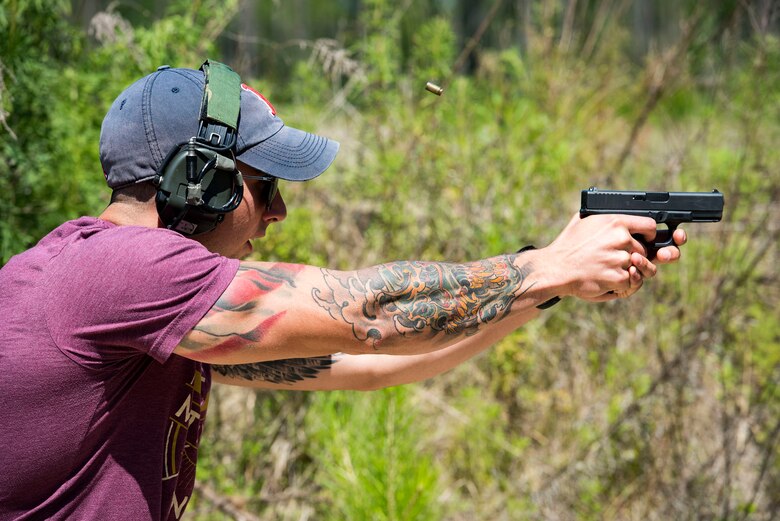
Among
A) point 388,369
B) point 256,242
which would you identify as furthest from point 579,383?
point 388,369

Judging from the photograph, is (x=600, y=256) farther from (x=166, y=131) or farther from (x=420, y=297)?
(x=166, y=131)

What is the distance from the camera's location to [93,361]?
1.57 metres

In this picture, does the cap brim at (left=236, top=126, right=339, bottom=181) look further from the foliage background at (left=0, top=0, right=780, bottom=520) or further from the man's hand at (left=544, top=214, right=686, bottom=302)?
the foliage background at (left=0, top=0, right=780, bottom=520)

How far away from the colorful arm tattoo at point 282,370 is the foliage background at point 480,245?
3.49 ft

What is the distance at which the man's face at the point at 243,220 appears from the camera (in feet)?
6.01

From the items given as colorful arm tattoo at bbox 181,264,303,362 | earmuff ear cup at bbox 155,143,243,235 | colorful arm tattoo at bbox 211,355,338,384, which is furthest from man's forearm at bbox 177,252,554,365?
colorful arm tattoo at bbox 211,355,338,384

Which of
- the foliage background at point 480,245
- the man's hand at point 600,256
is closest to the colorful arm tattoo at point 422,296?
the man's hand at point 600,256

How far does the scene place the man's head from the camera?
5.63ft

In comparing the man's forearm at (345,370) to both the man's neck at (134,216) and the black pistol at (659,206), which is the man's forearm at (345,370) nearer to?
the black pistol at (659,206)

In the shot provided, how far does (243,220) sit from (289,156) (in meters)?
0.18

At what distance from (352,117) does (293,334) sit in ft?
10.0

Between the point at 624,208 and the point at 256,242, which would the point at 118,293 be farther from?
the point at 256,242

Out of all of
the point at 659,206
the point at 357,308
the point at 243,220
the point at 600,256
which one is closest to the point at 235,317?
the point at 357,308

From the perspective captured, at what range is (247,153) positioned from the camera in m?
1.82
